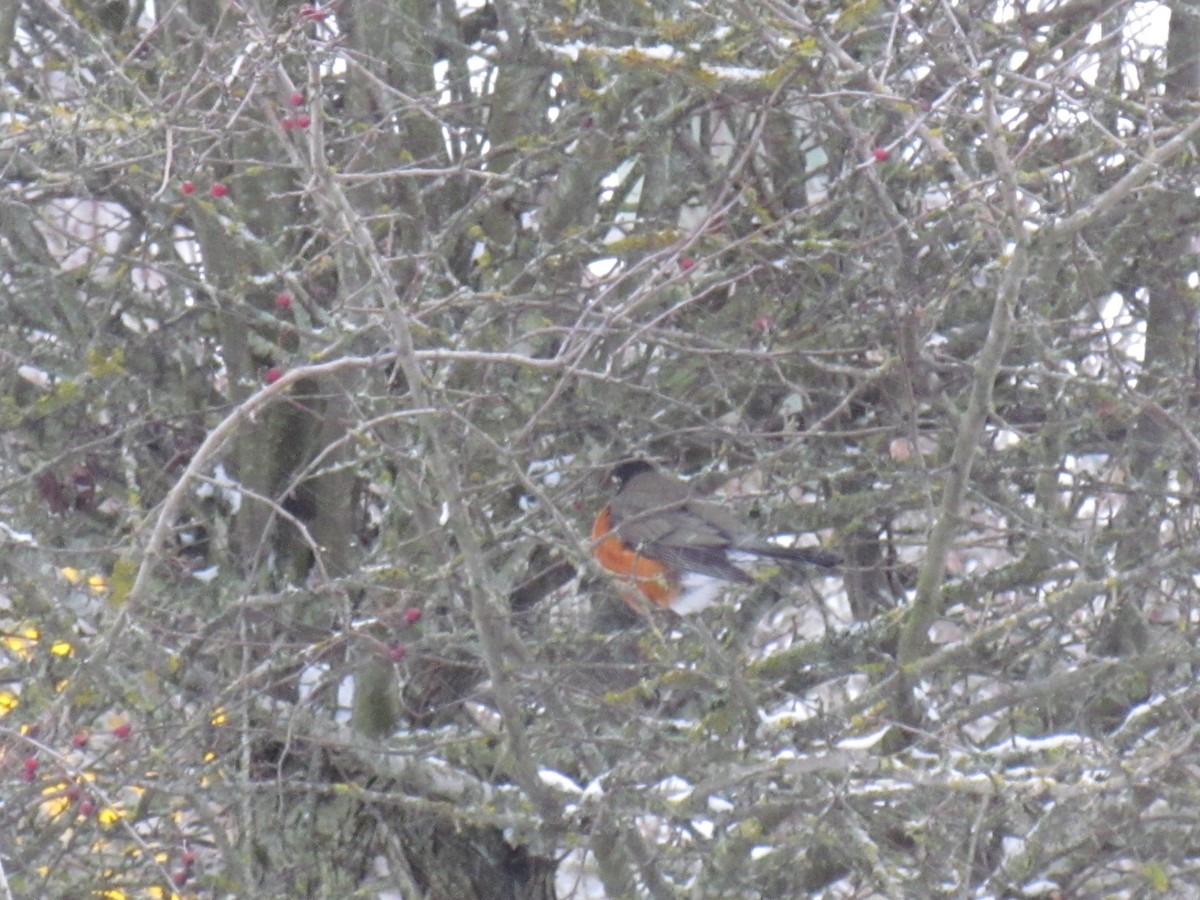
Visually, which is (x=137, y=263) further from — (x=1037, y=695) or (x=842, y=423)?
(x=1037, y=695)

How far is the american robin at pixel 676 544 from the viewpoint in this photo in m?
5.01

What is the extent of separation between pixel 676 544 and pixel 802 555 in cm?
85

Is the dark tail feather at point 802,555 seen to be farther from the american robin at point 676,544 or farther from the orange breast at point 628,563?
the orange breast at point 628,563

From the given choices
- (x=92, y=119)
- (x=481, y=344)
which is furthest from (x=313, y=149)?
(x=481, y=344)

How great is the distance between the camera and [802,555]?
4770 mm

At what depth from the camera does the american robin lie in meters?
5.01

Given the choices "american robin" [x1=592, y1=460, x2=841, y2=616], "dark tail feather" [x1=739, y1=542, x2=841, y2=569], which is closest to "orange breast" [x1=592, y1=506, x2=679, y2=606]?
"american robin" [x1=592, y1=460, x2=841, y2=616]

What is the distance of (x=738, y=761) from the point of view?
3.63 meters

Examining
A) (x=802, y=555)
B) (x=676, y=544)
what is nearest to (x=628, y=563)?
(x=676, y=544)

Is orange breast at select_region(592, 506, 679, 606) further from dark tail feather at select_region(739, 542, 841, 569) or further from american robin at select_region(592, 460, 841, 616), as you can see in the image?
dark tail feather at select_region(739, 542, 841, 569)

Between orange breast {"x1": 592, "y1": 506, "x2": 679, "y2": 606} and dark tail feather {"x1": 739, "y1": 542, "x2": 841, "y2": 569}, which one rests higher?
dark tail feather {"x1": 739, "y1": 542, "x2": 841, "y2": 569}

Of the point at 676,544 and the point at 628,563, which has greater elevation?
the point at 676,544

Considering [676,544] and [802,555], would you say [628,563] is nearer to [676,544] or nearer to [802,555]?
[676,544]

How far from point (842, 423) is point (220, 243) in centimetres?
181
